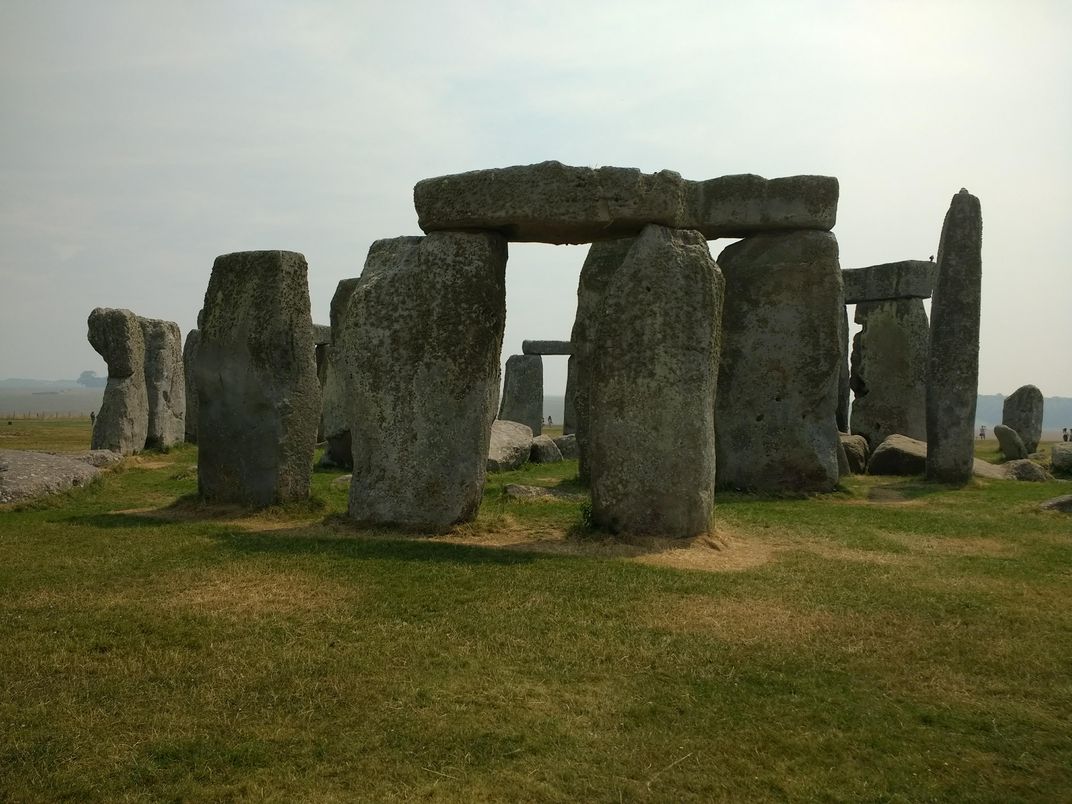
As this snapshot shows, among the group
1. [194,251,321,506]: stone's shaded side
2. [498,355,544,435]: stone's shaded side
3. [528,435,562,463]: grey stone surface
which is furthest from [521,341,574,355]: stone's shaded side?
[194,251,321,506]: stone's shaded side

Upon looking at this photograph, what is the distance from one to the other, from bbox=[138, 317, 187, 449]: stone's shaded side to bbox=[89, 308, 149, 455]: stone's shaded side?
1183mm

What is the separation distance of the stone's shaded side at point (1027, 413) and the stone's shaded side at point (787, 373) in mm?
11494

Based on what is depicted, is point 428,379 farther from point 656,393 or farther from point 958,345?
point 958,345

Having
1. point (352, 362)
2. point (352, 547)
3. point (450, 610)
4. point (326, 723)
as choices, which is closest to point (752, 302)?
point (352, 362)

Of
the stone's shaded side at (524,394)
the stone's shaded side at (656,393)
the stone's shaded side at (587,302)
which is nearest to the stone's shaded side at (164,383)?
the stone's shaded side at (524,394)

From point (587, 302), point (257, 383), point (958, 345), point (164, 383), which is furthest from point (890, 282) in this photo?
point (164, 383)

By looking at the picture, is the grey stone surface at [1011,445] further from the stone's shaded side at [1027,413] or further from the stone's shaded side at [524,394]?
the stone's shaded side at [524,394]

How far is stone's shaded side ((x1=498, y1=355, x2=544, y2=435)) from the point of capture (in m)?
25.6

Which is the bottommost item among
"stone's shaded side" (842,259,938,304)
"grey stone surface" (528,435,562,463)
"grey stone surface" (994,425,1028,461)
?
"grey stone surface" (528,435,562,463)

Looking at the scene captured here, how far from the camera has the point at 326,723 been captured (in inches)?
156

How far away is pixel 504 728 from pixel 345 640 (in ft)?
4.74

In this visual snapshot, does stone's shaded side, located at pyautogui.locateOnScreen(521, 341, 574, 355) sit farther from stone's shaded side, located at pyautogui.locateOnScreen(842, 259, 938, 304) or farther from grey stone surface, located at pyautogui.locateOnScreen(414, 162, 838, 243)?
grey stone surface, located at pyautogui.locateOnScreen(414, 162, 838, 243)

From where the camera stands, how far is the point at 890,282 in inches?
723

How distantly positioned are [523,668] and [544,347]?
22.6m
